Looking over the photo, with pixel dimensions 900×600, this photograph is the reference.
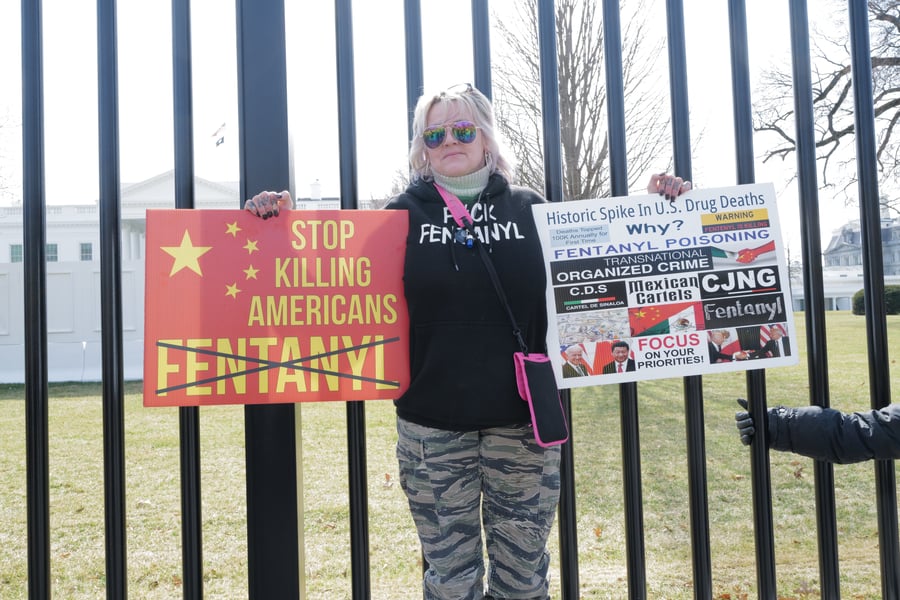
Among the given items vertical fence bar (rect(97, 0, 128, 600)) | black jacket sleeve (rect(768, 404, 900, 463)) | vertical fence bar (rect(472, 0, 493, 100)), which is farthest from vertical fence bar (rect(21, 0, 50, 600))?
black jacket sleeve (rect(768, 404, 900, 463))

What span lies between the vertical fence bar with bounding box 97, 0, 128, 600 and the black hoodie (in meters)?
1.02

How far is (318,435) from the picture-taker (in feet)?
25.1

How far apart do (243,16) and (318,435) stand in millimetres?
6274

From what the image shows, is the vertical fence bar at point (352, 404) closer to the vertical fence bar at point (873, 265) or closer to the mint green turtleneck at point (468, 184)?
the mint green turtleneck at point (468, 184)

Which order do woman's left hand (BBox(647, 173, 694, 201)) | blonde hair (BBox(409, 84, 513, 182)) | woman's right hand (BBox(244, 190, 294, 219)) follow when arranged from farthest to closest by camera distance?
woman's left hand (BBox(647, 173, 694, 201)) < woman's right hand (BBox(244, 190, 294, 219)) < blonde hair (BBox(409, 84, 513, 182))

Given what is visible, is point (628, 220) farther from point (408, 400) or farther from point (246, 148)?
point (246, 148)

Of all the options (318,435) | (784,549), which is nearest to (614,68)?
(784,549)

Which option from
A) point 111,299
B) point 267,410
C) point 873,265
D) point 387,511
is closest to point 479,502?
point 267,410

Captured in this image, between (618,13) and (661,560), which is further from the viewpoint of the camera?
(661,560)

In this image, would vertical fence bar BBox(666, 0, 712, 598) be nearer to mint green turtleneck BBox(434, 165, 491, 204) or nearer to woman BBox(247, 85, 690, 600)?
woman BBox(247, 85, 690, 600)

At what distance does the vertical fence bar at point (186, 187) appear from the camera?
2.07m

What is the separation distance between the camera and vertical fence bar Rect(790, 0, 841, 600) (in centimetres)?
222

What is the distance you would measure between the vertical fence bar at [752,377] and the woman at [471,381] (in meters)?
0.87

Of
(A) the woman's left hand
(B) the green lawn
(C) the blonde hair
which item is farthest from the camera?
(B) the green lawn
